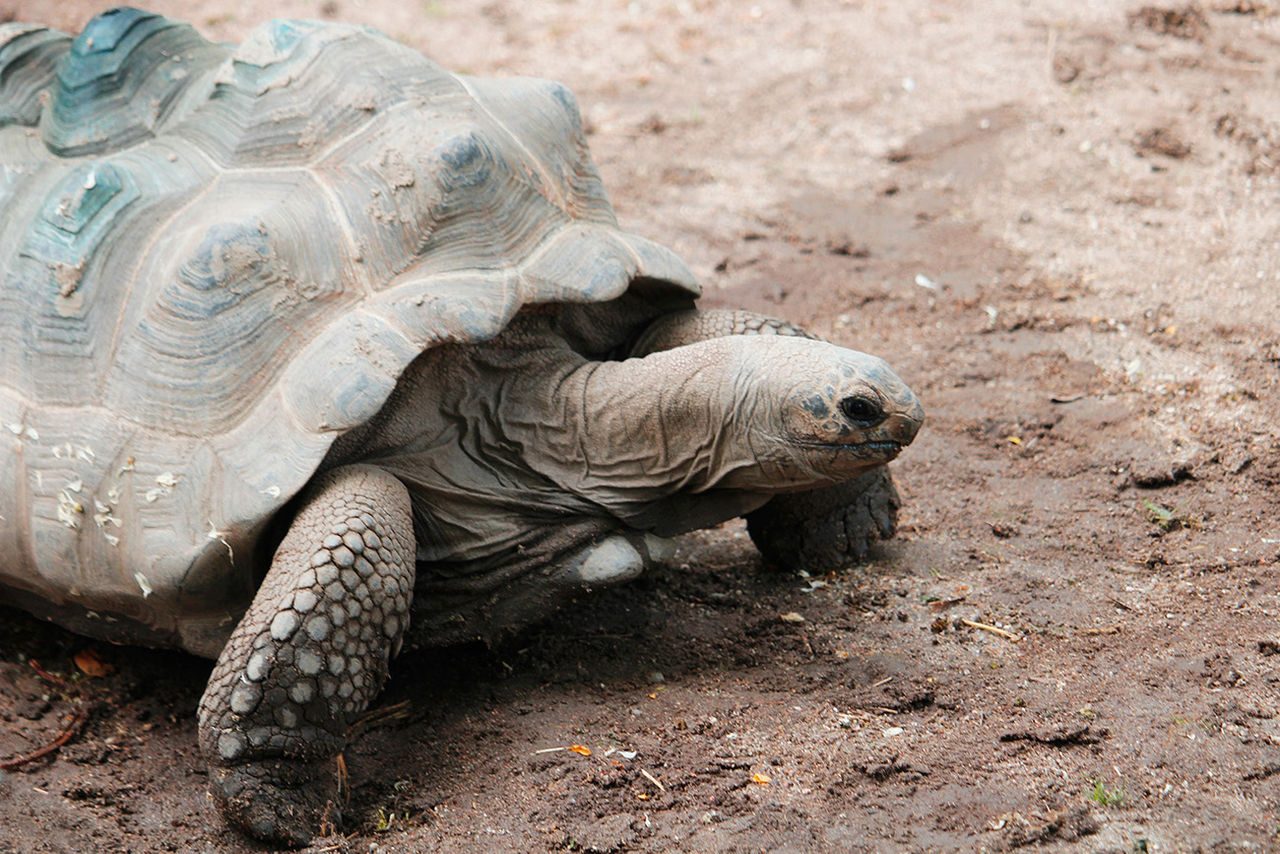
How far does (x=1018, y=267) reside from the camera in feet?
18.6

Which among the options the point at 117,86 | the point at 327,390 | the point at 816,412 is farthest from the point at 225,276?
the point at 816,412

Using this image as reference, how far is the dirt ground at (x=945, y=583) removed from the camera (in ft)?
9.59

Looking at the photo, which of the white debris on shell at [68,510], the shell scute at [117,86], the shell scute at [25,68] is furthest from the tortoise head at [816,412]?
the shell scute at [25,68]

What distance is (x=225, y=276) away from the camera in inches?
133

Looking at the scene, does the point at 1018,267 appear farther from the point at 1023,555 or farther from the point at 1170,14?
the point at 1170,14

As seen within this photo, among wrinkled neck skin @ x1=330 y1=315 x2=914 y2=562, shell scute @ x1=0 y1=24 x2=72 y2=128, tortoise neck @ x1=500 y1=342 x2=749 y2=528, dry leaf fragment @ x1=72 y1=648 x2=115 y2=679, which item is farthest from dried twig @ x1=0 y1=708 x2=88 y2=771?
shell scute @ x1=0 y1=24 x2=72 y2=128

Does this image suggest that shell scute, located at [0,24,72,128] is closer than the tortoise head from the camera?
No

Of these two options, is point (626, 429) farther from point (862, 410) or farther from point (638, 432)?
point (862, 410)

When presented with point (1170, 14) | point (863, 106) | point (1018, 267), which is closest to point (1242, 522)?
point (1018, 267)

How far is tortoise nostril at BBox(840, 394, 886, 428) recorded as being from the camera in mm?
3266

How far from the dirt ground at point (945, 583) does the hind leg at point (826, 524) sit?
7 cm

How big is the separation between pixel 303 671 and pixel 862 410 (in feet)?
4.65

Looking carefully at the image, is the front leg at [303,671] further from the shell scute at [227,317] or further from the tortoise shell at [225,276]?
the shell scute at [227,317]

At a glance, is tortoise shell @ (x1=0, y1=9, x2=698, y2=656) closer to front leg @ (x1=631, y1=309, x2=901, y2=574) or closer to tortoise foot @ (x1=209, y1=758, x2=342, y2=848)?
front leg @ (x1=631, y1=309, x2=901, y2=574)
